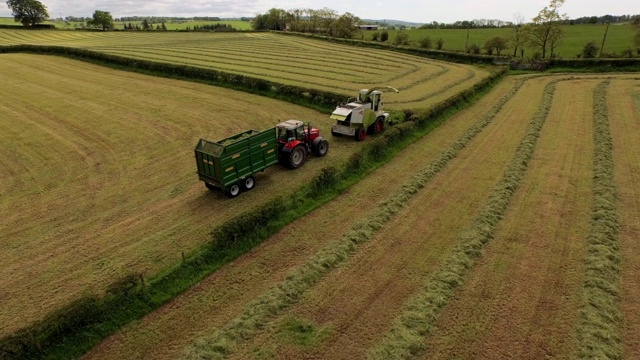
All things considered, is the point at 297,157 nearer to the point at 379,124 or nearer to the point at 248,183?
the point at 248,183

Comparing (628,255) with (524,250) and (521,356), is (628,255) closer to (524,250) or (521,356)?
(524,250)

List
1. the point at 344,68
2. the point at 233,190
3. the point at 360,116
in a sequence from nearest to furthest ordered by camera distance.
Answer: the point at 233,190, the point at 360,116, the point at 344,68

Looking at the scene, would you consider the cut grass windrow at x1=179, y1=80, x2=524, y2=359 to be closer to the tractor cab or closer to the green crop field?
the green crop field

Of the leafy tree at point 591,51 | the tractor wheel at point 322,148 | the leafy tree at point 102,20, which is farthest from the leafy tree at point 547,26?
the leafy tree at point 102,20

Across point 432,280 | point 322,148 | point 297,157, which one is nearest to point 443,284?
point 432,280

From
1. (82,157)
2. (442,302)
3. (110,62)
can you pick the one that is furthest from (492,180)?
(110,62)

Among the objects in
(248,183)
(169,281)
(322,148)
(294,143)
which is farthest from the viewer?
(322,148)

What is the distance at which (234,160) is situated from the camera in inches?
587

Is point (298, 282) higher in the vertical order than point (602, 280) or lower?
lower

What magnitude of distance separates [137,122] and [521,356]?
77.2 feet

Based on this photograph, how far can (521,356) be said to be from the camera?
834cm

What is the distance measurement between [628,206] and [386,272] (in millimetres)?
10139

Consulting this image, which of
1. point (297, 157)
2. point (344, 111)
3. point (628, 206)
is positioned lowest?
point (628, 206)

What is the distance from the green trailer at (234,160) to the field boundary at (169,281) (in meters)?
2.20
